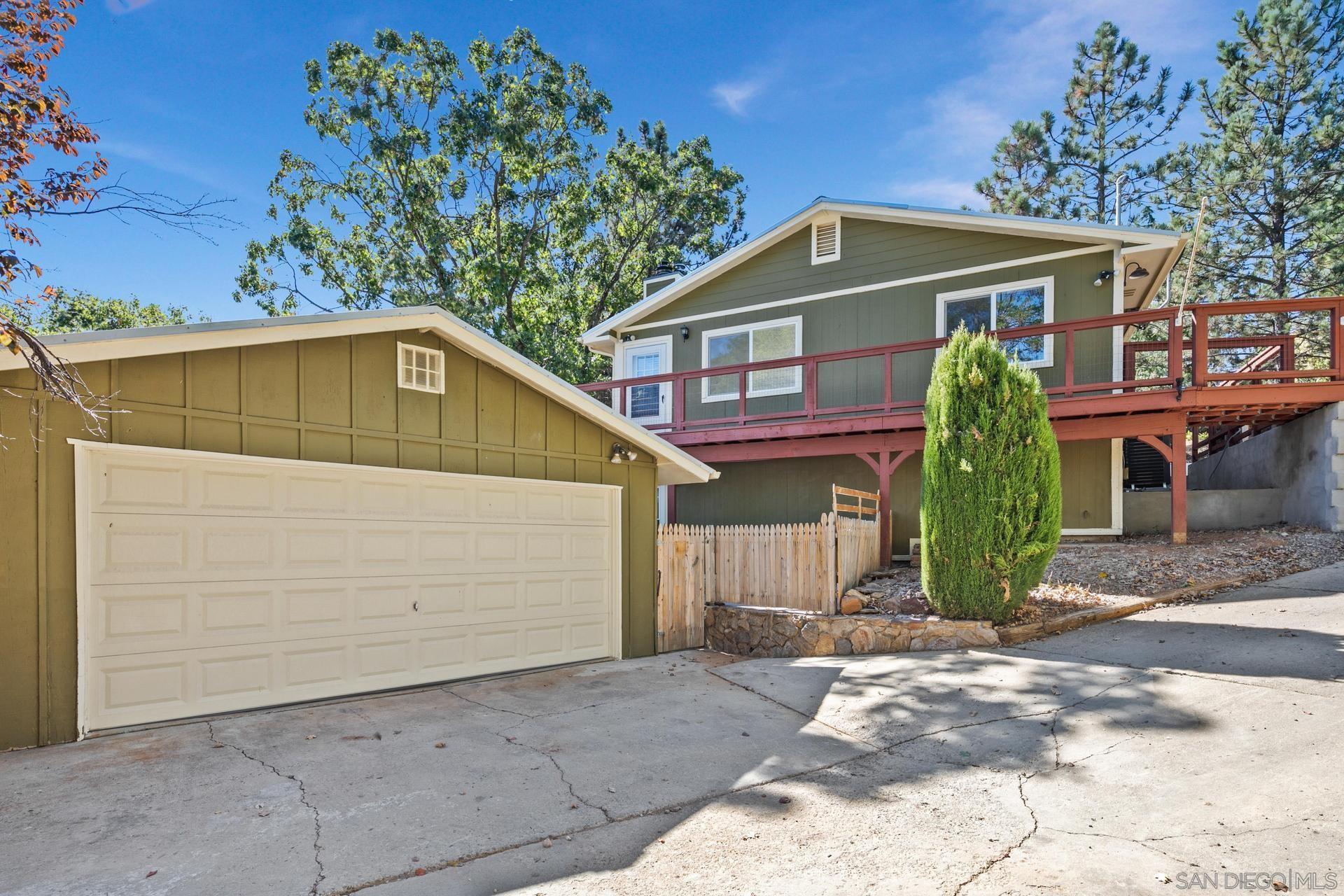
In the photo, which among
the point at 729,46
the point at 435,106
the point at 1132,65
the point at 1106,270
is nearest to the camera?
the point at 1106,270

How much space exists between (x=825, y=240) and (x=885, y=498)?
17.1 feet

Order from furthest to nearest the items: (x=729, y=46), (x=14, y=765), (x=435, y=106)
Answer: (x=435, y=106) < (x=729, y=46) < (x=14, y=765)

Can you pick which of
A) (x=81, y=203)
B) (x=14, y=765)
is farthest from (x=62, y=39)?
(x=14, y=765)

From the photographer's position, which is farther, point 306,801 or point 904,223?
point 904,223

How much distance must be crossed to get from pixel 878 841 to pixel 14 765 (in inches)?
200

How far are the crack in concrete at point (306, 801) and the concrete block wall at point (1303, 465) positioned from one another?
493 inches

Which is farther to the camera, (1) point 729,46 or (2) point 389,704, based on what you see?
(1) point 729,46

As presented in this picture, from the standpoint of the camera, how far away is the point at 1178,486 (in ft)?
33.9

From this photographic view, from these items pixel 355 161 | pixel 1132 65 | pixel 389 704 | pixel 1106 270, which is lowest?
pixel 389 704

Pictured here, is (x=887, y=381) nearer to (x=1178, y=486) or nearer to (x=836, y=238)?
(x=836, y=238)

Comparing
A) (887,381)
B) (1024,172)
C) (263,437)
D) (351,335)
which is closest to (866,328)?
(887,381)

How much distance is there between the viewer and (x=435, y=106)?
75.7ft

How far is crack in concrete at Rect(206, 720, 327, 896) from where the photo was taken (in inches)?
137

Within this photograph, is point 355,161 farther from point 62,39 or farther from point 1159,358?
point 1159,358
